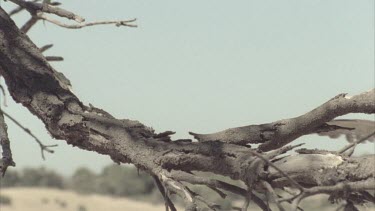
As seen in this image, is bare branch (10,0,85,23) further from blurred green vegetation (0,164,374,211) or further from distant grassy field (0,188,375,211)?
blurred green vegetation (0,164,374,211)

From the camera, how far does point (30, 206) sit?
3097 centimetres

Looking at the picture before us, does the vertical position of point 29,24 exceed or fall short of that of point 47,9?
it exceeds it

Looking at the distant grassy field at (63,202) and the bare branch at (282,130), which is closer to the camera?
the bare branch at (282,130)

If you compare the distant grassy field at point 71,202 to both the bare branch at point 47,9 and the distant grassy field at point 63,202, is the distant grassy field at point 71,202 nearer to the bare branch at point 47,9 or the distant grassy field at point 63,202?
the distant grassy field at point 63,202

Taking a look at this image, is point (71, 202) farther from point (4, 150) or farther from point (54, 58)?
point (4, 150)

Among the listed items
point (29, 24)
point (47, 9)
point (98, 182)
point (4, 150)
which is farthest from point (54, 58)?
point (98, 182)

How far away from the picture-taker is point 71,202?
35344 millimetres

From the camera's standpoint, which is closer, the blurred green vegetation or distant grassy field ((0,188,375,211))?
distant grassy field ((0,188,375,211))

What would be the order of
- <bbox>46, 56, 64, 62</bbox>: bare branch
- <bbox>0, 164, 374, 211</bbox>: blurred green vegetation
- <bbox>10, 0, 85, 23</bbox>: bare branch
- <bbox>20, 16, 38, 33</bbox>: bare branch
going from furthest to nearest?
<bbox>0, 164, 374, 211</bbox>: blurred green vegetation → <bbox>20, 16, 38, 33</bbox>: bare branch → <bbox>46, 56, 64, 62</bbox>: bare branch → <bbox>10, 0, 85, 23</bbox>: bare branch

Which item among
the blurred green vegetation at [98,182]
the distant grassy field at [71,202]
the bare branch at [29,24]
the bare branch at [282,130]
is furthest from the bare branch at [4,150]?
the blurred green vegetation at [98,182]

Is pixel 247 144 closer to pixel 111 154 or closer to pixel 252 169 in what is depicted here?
pixel 252 169

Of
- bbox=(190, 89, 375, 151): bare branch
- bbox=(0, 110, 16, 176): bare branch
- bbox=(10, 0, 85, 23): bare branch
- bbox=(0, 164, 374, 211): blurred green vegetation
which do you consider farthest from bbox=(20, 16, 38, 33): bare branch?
bbox=(0, 164, 374, 211): blurred green vegetation

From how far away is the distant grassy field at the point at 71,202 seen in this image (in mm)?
31223

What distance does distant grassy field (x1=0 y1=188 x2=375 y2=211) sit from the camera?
3122 centimetres
